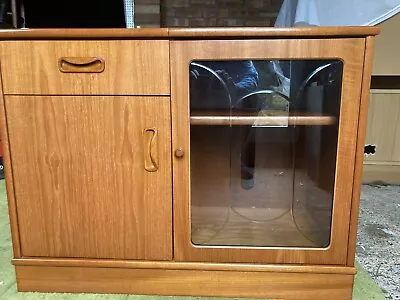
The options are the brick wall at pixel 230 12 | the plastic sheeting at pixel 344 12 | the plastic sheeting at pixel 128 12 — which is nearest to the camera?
the plastic sheeting at pixel 128 12

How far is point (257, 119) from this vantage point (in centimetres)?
87

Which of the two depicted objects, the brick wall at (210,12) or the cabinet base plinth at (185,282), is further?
the brick wall at (210,12)

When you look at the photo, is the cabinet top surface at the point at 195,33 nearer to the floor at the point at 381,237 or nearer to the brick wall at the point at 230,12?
the floor at the point at 381,237

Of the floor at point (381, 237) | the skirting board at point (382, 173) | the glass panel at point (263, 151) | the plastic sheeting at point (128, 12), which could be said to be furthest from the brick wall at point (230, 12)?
the glass panel at point (263, 151)

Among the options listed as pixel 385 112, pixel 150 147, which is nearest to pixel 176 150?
pixel 150 147

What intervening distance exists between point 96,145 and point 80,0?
614 mm

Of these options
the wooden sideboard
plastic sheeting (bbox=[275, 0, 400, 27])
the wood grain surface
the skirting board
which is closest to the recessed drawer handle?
the wood grain surface

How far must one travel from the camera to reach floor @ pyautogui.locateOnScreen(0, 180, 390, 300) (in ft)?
2.85

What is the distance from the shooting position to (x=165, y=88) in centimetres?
76

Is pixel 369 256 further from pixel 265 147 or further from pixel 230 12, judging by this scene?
pixel 230 12

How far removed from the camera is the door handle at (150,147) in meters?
0.78

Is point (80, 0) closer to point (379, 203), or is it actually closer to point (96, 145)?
point (96, 145)

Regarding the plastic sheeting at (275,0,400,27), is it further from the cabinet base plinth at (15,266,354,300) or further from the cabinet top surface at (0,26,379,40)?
the cabinet base plinth at (15,266,354,300)

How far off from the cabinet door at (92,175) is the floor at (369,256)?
10 cm
